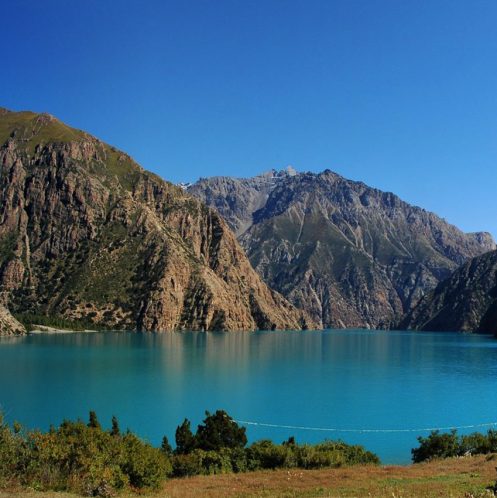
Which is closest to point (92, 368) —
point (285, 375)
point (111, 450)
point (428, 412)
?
point (285, 375)

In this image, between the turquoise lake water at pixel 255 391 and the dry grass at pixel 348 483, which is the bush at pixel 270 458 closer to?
the dry grass at pixel 348 483

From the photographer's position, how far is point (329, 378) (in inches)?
4048

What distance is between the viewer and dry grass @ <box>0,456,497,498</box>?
82.1 feet

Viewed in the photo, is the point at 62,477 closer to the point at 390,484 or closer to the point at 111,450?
the point at 111,450

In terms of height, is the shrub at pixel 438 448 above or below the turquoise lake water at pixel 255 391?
above

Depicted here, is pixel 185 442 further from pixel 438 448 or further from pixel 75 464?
pixel 438 448

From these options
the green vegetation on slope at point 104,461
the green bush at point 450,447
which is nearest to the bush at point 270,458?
the green vegetation on slope at point 104,461

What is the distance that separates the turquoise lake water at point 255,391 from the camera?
61.5 m

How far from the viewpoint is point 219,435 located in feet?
144

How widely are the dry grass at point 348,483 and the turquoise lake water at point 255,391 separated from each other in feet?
48.3

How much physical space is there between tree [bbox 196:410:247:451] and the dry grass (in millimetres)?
8505

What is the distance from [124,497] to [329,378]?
82327 mm

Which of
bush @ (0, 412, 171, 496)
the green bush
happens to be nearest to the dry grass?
bush @ (0, 412, 171, 496)

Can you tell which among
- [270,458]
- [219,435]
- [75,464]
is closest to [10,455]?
[75,464]
